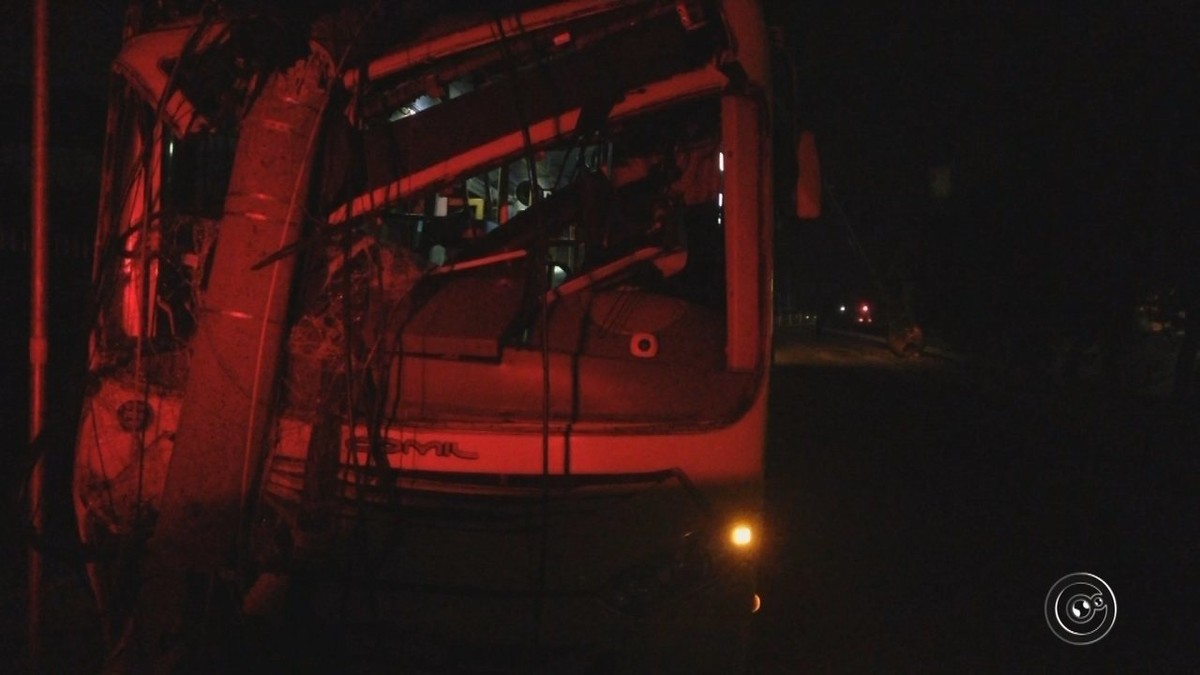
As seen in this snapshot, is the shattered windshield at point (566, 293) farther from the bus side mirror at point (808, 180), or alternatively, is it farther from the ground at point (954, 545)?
the ground at point (954, 545)

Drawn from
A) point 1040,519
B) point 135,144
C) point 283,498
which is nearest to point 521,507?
point 283,498

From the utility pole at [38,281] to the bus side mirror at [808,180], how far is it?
8.54 ft

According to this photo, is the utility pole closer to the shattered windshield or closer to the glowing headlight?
the shattered windshield

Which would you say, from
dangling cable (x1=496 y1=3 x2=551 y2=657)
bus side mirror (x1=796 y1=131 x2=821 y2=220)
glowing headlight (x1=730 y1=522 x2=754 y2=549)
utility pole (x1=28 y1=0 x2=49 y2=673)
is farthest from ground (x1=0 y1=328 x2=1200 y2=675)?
bus side mirror (x1=796 y1=131 x2=821 y2=220)

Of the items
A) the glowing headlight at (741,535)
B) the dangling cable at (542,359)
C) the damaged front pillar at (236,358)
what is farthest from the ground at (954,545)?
the dangling cable at (542,359)

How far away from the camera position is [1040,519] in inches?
297

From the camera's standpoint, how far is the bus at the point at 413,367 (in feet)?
9.00

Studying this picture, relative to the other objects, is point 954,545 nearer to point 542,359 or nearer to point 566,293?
point 566,293

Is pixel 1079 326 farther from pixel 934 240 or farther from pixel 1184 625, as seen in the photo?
pixel 1184 625

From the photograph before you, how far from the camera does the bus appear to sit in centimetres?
274

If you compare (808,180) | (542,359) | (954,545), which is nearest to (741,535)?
(542,359)

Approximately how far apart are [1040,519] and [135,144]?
714 cm

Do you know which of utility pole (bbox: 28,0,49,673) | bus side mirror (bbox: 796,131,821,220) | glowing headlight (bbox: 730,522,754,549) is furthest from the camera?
bus side mirror (bbox: 796,131,821,220)

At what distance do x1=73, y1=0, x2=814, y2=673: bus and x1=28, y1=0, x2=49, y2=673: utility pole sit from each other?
0.64ft
